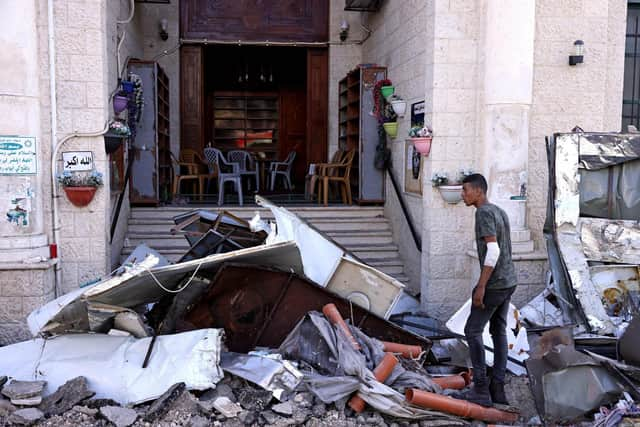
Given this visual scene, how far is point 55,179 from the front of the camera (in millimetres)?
6242

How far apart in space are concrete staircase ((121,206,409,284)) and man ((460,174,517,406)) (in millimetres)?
3201

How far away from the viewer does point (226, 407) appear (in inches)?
174

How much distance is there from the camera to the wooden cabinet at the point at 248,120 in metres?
15.3

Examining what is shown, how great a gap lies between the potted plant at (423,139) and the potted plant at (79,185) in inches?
131

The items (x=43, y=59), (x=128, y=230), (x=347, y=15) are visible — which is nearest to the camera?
(x=43, y=59)

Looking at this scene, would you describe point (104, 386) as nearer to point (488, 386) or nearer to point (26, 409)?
point (26, 409)

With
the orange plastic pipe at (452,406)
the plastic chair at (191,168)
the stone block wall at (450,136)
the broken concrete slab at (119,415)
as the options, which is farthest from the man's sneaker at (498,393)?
the plastic chair at (191,168)

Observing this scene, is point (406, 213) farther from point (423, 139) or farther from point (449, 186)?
point (423, 139)

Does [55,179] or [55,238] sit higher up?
[55,179]

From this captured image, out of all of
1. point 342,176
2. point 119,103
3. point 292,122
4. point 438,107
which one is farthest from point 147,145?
point 292,122

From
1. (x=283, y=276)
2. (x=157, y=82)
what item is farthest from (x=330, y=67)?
(x=283, y=276)

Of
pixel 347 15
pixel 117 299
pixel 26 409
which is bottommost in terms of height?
pixel 26 409

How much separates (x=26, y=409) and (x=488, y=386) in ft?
10.9

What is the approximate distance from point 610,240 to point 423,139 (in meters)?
2.12
